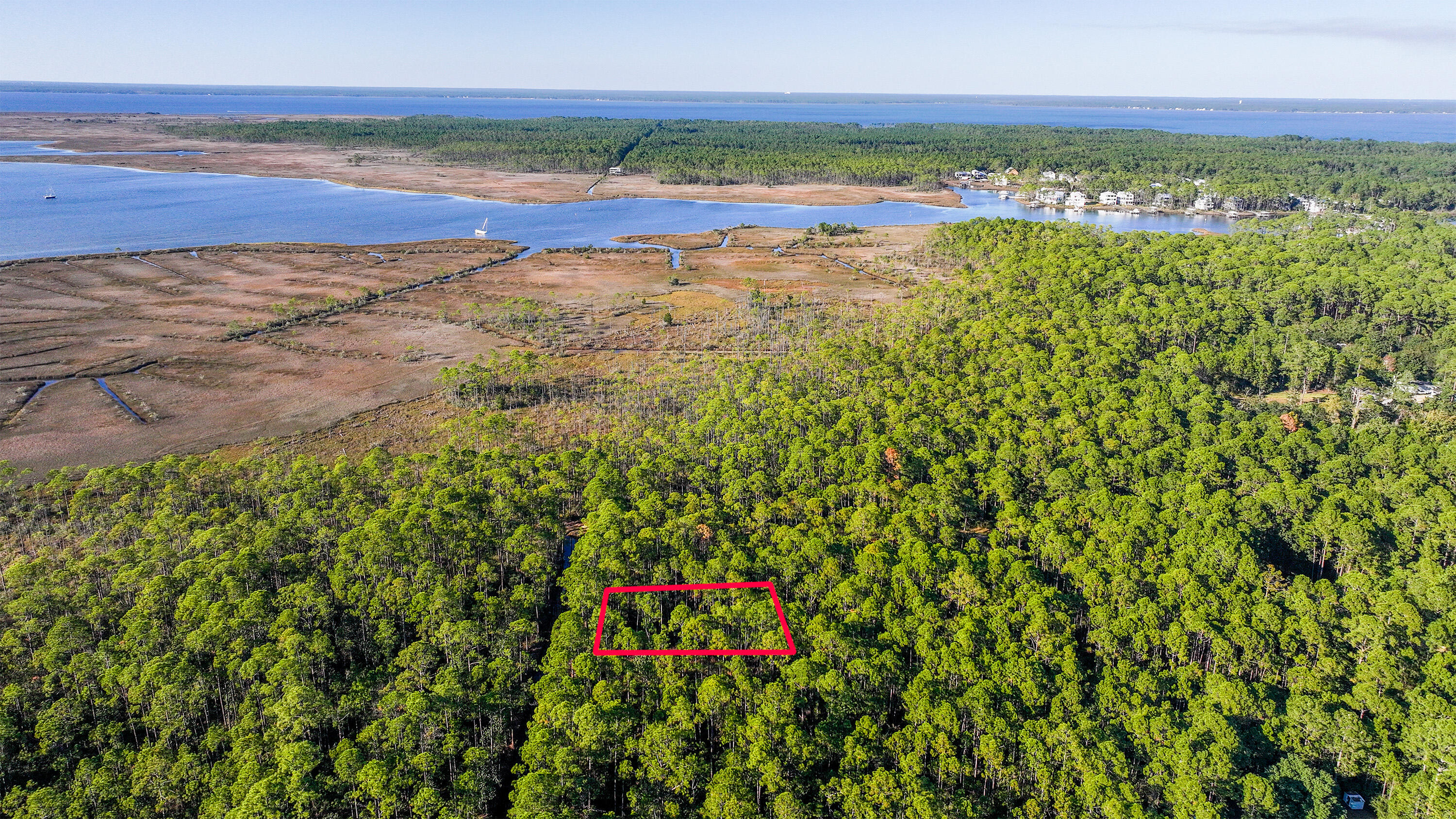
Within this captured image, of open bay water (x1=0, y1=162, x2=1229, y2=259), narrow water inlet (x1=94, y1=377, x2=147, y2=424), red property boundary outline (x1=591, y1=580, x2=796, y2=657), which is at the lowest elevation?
red property boundary outline (x1=591, y1=580, x2=796, y2=657)

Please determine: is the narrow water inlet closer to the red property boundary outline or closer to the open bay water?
the red property boundary outline

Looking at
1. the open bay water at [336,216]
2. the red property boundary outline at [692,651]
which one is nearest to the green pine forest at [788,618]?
the red property boundary outline at [692,651]

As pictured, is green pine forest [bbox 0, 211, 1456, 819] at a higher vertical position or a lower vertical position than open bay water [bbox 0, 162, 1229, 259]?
lower

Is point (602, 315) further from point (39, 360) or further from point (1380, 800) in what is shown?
point (1380, 800)

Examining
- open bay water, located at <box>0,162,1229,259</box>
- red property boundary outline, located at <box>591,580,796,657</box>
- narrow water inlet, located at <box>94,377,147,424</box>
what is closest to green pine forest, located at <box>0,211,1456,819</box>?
red property boundary outline, located at <box>591,580,796,657</box>

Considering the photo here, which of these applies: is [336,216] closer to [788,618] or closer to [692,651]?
[692,651]

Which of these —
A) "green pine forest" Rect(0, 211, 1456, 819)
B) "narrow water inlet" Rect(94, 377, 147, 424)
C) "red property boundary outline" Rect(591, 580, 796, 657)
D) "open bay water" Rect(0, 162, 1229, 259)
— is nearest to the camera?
"green pine forest" Rect(0, 211, 1456, 819)

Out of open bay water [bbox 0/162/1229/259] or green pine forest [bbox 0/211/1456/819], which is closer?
green pine forest [bbox 0/211/1456/819]
